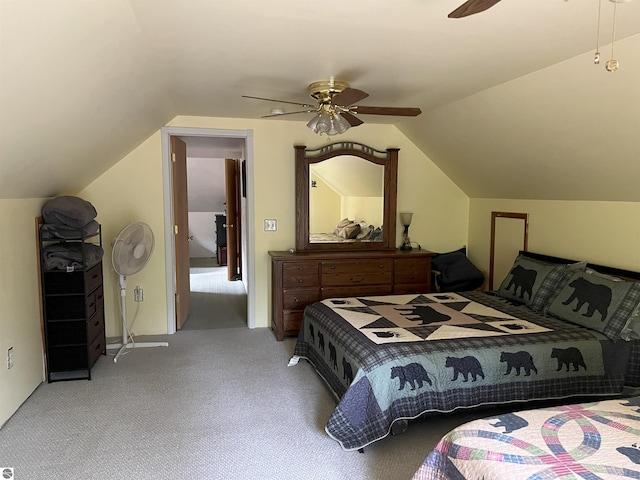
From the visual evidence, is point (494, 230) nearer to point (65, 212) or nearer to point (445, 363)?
point (445, 363)

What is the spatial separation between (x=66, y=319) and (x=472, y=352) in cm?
285

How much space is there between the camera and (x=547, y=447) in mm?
1513

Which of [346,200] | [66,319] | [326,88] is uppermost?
[326,88]

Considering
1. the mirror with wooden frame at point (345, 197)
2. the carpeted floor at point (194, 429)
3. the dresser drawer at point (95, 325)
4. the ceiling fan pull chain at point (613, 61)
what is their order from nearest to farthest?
1. the ceiling fan pull chain at point (613, 61)
2. the carpeted floor at point (194, 429)
3. the dresser drawer at point (95, 325)
4. the mirror with wooden frame at point (345, 197)

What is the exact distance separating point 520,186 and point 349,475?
300 cm

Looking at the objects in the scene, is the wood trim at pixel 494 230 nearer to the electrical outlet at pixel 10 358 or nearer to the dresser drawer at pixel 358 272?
the dresser drawer at pixel 358 272

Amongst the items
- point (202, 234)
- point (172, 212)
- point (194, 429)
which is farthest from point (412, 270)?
point (202, 234)

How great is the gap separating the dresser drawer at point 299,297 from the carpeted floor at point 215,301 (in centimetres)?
78

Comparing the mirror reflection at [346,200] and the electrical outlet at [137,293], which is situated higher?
the mirror reflection at [346,200]

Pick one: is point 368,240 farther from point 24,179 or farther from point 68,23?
point 68,23

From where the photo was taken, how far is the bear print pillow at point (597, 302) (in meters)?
2.79

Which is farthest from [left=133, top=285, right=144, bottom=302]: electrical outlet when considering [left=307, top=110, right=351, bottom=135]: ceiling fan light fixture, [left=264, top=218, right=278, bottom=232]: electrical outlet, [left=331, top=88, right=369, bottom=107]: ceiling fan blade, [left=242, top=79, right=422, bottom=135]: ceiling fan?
[left=331, top=88, right=369, bottom=107]: ceiling fan blade

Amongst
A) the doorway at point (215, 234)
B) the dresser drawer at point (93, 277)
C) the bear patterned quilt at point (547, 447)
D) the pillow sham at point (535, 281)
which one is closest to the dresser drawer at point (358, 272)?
the pillow sham at point (535, 281)

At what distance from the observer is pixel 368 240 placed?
4719 millimetres
